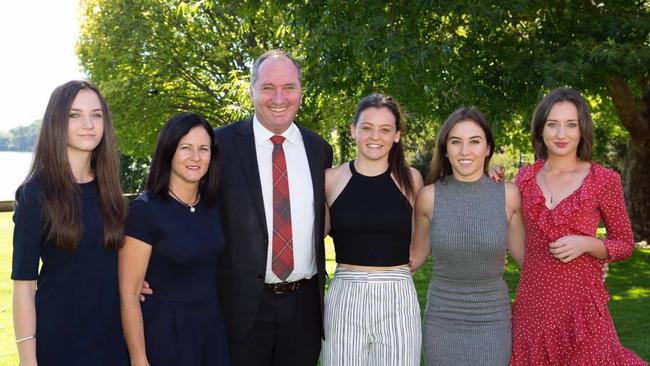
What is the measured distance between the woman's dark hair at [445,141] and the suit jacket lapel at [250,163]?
1.09 m

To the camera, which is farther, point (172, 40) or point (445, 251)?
point (172, 40)

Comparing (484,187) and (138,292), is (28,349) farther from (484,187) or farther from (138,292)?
(484,187)

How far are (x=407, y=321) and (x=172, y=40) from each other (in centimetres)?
1784

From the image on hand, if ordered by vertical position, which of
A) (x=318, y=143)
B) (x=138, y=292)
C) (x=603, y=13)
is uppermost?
(x=603, y=13)

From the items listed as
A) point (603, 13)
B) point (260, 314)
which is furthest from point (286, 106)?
point (603, 13)

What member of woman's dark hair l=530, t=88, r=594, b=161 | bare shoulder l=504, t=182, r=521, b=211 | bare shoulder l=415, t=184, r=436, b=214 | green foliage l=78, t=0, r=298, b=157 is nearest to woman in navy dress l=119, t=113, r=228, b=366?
bare shoulder l=415, t=184, r=436, b=214

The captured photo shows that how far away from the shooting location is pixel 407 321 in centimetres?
375

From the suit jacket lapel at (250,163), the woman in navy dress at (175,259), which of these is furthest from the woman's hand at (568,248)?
the woman in navy dress at (175,259)

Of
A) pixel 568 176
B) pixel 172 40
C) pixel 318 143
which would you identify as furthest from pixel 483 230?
pixel 172 40

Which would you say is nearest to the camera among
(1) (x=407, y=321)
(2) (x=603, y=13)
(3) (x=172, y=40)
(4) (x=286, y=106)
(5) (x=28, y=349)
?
(5) (x=28, y=349)

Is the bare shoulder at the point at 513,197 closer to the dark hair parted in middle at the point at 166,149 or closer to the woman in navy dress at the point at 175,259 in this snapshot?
the woman in navy dress at the point at 175,259

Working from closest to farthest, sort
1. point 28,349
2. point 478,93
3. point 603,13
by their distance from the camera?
1. point 28,349
2. point 478,93
3. point 603,13

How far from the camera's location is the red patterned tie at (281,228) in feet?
12.6

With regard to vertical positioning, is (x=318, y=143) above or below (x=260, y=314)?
above
